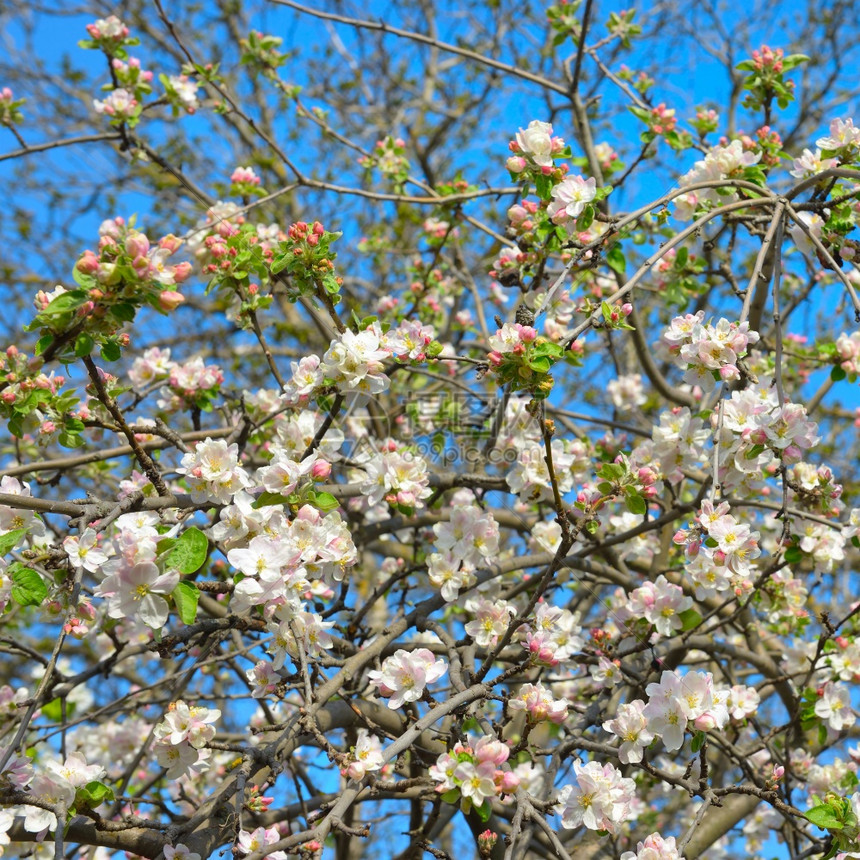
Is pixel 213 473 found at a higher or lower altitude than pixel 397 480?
lower

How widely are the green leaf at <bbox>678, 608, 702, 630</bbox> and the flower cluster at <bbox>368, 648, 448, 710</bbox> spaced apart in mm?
935

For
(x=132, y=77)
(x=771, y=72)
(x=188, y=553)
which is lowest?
(x=188, y=553)

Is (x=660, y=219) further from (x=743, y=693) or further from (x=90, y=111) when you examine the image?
(x=90, y=111)

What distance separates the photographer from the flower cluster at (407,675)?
1820 millimetres

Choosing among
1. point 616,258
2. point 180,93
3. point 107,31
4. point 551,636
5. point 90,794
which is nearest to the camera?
point 90,794

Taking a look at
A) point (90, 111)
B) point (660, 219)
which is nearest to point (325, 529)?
point (660, 219)

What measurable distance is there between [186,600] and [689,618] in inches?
61.6

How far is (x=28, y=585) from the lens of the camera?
1.64m

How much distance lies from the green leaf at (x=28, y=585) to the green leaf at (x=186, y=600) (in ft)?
1.09

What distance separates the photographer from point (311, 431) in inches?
90.4

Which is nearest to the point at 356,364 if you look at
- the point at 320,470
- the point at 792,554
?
the point at 320,470

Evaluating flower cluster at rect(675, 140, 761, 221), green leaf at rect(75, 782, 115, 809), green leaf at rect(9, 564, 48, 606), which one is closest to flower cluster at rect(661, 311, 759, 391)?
flower cluster at rect(675, 140, 761, 221)

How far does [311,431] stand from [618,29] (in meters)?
2.44

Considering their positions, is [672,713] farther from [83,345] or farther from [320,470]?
[83,345]
